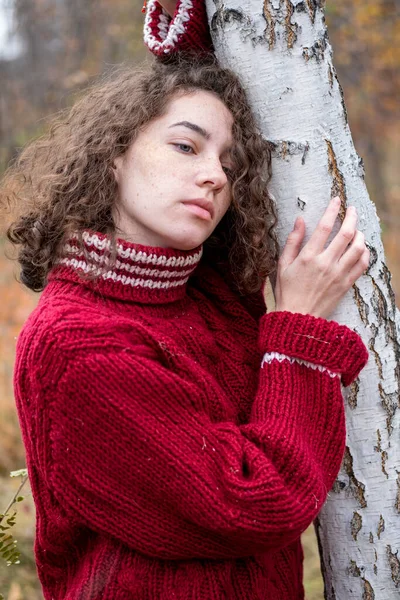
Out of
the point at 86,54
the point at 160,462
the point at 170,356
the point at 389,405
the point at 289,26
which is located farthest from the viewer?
the point at 86,54

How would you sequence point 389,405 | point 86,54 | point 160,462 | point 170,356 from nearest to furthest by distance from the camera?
point 160,462
point 170,356
point 389,405
point 86,54

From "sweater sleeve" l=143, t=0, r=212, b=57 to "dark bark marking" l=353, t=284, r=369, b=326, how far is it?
0.85m

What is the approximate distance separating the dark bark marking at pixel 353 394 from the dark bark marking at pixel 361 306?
0.57 ft

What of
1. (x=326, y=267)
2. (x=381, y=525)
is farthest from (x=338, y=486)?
(x=326, y=267)

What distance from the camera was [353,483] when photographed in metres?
2.09

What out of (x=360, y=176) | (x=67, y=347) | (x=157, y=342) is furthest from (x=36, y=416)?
(x=360, y=176)

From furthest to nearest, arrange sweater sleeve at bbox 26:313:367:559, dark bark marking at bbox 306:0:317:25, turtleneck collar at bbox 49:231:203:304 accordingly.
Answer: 1. dark bark marking at bbox 306:0:317:25
2. turtleneck collar at bbox 49:231:203:304
3. sweater sleeve at bbox 26:313:367:559

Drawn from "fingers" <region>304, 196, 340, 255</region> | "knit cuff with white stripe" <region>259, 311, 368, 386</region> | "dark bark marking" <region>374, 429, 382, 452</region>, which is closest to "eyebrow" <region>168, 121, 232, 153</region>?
"fingers" <region>304, 196, 340, 255</region>

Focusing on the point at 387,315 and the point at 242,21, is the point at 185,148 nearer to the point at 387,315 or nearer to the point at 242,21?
the point at 242,21

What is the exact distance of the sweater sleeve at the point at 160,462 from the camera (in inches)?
67.5

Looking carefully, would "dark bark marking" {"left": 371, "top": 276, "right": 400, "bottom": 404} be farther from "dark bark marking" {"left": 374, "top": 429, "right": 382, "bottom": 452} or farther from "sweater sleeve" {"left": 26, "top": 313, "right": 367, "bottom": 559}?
"sweater sleeve" {"left": 26, "top": 313, "right": 367, "bottom": 559}

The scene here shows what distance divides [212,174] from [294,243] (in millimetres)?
304

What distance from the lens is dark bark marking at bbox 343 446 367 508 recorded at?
2.09 m

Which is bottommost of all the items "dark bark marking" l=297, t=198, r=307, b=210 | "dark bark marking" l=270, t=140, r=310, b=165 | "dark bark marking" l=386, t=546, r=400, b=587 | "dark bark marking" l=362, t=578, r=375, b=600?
"dark bark marking" l=362, t=578, r=375, b=600
